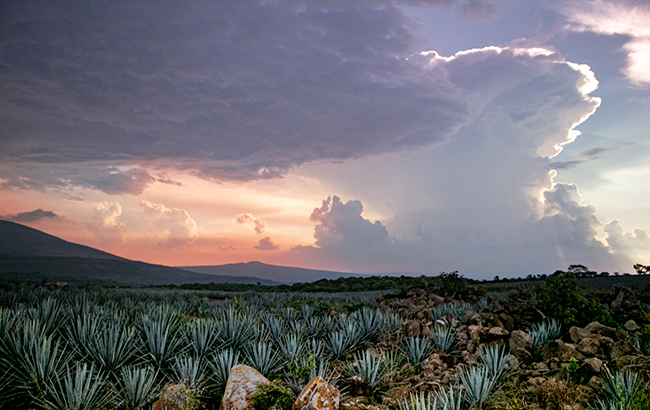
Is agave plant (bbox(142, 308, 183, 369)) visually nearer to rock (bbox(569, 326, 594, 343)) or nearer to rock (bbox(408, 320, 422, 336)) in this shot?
rock (bbox(408, 320, 422, 336))

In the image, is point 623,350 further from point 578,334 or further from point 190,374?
point 190,374

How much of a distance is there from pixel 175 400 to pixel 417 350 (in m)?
3.19

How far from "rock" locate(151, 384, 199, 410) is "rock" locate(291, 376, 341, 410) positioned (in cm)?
91

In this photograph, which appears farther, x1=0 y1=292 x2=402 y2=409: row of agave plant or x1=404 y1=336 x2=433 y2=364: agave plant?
x1=404 y1=336 x2=433 y2=364: agave plant

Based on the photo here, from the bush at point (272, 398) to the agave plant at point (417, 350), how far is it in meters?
2.24

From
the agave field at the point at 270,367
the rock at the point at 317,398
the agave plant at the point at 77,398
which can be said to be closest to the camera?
the agave plant at the point at 77,398

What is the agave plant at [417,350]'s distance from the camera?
495cm

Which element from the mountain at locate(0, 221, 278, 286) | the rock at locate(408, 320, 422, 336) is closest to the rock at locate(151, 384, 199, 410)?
the rock at locate(408, 320, 422, 336)

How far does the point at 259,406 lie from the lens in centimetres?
326

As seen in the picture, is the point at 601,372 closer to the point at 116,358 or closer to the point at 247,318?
the point at 247,318

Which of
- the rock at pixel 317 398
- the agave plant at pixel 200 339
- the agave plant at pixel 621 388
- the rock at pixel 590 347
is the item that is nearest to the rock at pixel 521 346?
the rock at pixel 590 347

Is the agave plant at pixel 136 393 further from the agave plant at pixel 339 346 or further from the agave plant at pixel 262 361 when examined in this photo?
the agave plant at pixel 339 346

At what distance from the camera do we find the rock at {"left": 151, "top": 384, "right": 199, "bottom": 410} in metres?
3.15

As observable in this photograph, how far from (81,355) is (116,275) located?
6508 centimetres
